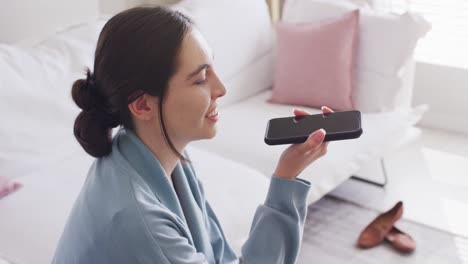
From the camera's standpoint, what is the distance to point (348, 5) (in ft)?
8.79

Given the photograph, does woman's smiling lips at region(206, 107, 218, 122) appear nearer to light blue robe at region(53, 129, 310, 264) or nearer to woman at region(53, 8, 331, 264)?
woman at region(53, 8, 331, 264)

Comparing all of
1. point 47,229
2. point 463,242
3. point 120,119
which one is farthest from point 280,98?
point 120,119

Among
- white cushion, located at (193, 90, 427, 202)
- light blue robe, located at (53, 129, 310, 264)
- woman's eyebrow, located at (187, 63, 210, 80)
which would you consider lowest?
white cushion, located at (193, 90, 427, 202)

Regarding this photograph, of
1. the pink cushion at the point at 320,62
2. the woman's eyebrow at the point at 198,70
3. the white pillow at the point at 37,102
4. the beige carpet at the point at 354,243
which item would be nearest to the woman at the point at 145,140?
the woman's eyebrow at the point at 198,70

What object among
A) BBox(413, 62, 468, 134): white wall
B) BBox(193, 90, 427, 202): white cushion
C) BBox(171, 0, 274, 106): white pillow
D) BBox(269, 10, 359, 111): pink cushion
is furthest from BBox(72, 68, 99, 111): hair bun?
BBox(413, 62, 468, 134): white wall

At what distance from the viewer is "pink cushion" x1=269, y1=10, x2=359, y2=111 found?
2512mm

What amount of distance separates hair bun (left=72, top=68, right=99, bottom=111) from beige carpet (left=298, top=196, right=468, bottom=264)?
1374 millimetres

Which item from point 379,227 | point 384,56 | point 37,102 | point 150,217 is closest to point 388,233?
point 379,227

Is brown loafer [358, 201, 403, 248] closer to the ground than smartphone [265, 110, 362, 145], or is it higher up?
closer to the ground

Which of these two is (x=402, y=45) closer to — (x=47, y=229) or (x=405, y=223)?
(x=405, y=223)

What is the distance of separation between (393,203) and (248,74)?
2.73 feet

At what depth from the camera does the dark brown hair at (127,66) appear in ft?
3.13

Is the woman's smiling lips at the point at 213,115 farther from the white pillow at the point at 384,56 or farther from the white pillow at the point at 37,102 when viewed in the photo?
the white pillow at the point at 384,56

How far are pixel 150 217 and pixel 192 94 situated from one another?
0.70 feet
